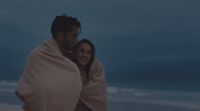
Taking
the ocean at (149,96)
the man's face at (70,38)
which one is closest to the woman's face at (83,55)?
the man's face at (70,38)

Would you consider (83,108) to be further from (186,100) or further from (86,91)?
(186,100)

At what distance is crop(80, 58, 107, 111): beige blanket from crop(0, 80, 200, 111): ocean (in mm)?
7779

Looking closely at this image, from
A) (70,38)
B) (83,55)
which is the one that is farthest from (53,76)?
(83,55)

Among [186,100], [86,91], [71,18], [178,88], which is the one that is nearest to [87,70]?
[86,91]

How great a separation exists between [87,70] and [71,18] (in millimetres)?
359

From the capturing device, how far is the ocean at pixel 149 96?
1249 centimetres

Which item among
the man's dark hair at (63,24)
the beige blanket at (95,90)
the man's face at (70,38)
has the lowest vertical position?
the beige blanket at (95,90)

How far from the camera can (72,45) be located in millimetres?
3074

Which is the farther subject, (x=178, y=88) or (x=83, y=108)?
(x=178, y=88)

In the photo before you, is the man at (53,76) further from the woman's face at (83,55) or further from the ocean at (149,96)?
the ocean at (149,96)

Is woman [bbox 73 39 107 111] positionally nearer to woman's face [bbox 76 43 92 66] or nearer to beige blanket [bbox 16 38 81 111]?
woman's face [bbox 76 43 92 66]

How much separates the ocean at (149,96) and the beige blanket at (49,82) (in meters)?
8.12

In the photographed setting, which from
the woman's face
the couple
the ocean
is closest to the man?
the couple

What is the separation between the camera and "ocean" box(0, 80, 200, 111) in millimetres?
12490
